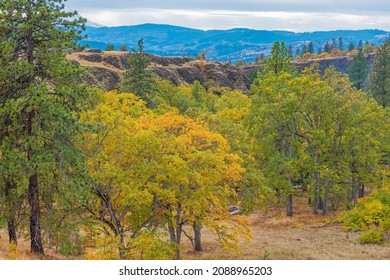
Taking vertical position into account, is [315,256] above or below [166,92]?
below

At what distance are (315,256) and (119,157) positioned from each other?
13023mm

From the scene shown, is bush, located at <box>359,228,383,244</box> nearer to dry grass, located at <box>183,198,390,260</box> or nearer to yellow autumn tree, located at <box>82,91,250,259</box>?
dry grass, located at <box>183,198,390,260</box>

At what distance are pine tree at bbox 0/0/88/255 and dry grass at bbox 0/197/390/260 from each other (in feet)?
10.8

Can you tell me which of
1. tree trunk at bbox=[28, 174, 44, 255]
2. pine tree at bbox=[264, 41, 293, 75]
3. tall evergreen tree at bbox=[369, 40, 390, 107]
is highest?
pine tree at bbox=[264, 41, 293, 75]

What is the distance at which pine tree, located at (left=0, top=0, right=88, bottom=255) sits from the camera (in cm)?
1627

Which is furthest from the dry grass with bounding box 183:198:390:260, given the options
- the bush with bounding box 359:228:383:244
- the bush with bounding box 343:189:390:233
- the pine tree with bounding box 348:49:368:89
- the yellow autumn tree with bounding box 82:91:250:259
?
the pine tree with bounding box 348:49:368:89

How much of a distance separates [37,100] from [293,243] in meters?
20.2

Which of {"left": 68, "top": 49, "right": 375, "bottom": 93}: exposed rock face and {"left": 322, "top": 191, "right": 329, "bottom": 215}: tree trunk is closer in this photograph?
{"left": 322, "top": 191, "right": 329, "bottom": 215}: tree trunk

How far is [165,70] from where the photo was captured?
371 feet

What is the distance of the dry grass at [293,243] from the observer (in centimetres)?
2506

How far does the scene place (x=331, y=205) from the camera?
41.5m

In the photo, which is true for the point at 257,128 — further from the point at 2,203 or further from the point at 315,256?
the point at 2,203
